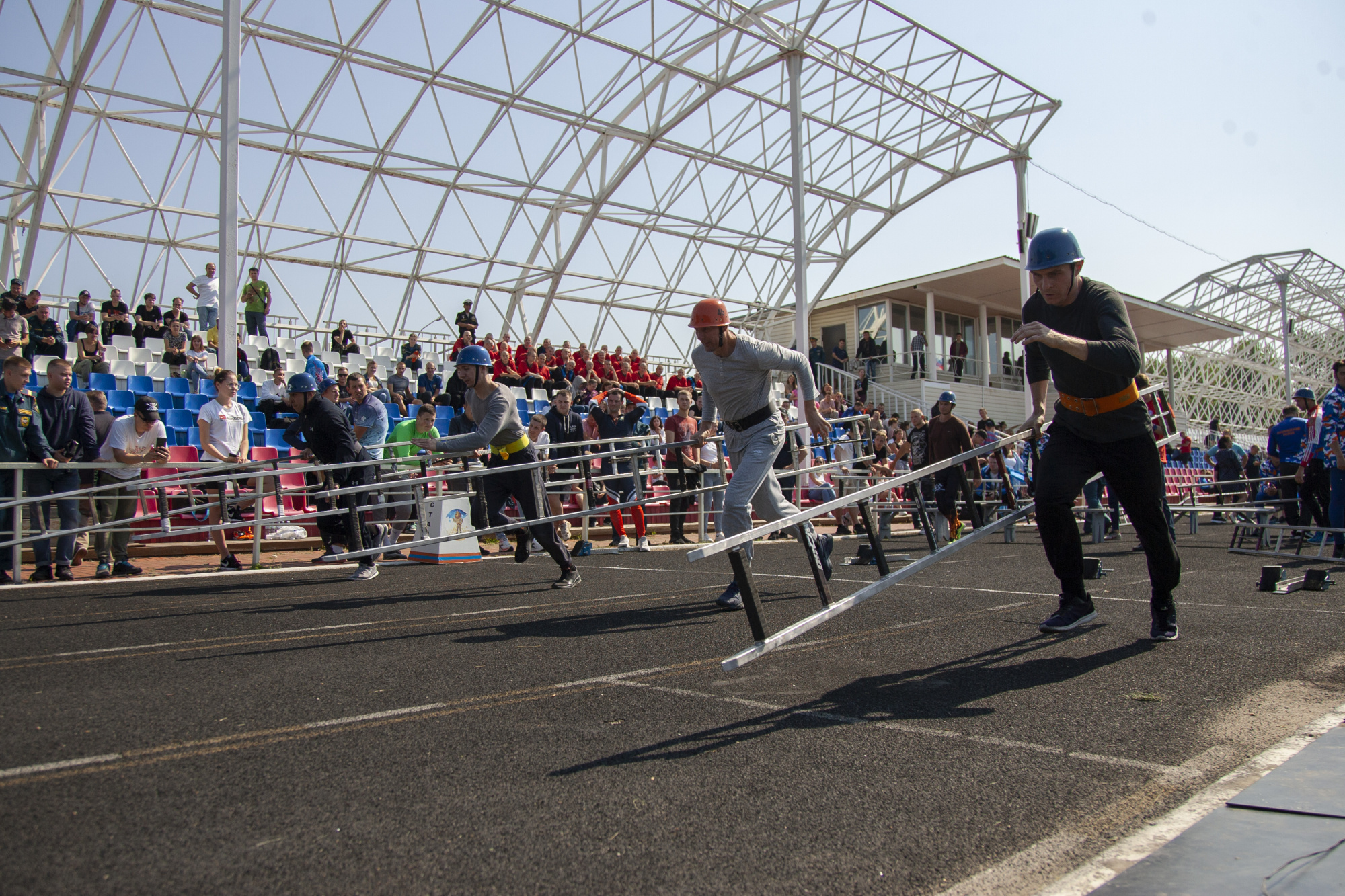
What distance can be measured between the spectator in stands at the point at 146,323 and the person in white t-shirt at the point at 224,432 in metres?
7.61

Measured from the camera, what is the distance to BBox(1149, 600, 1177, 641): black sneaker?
4.77 metres

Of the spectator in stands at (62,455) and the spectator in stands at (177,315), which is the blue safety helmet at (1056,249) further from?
the spectator in stands at (177,315)

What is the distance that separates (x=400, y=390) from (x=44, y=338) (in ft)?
17.5

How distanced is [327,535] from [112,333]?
31.3ft

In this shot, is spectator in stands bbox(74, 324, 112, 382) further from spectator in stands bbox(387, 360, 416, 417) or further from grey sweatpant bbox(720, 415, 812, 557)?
grey sweatpant bbox(720, 415, 812, 557)

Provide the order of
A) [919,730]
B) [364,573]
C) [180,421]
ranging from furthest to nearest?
[180,421], [364,573], [919,730]

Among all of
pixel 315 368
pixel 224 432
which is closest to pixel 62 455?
pixel 224 432

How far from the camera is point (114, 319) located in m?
15.8

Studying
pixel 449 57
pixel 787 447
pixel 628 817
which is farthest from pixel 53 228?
pixel 628 817

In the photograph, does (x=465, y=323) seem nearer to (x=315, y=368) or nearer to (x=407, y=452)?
(x=315, y=368)

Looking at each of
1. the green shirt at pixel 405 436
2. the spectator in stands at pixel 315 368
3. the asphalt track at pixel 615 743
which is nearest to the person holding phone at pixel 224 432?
the green shirt at pixel 405 436

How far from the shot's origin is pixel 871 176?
94.4 feet

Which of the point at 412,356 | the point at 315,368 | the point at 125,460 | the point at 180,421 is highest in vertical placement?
the point at 412,356

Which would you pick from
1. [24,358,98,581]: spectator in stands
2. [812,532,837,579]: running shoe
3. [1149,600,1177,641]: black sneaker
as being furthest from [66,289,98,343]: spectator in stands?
[1149,600,1177,641]: black sneaker
